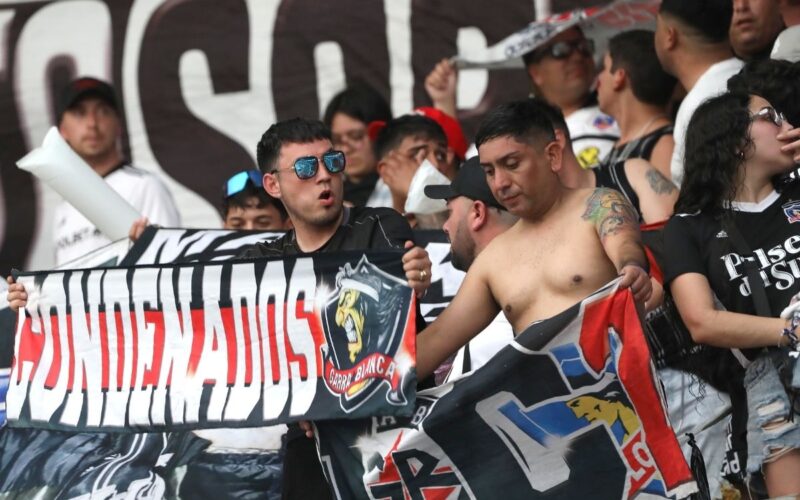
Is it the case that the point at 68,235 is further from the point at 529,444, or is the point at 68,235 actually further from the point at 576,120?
the point at 529,444

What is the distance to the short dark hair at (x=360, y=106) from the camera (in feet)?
27.8

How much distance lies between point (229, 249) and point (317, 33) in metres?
2.75

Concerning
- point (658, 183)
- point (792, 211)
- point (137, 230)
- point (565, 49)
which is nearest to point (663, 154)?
point (658, 183)

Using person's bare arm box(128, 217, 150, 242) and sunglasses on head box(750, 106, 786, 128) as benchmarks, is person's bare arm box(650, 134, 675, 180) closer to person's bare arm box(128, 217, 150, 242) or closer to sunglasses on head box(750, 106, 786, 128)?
sunglasses on head box(750, 106, 786, 128)

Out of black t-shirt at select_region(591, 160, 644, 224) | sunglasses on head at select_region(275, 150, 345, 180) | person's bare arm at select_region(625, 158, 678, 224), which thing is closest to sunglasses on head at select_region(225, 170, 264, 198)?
sunglasses on head at select_region(275, 150, 345, 180)

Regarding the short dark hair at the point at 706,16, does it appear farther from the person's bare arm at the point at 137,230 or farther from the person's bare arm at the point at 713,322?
the person's bare arm at the point at 137,230

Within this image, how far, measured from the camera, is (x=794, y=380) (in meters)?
4.97

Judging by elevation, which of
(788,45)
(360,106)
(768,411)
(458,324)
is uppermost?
(360,106)

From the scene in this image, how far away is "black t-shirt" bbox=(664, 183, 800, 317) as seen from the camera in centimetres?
528

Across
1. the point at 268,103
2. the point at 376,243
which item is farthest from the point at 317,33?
the point at 376,243

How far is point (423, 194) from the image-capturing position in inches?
279

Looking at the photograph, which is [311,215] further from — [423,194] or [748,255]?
[748,255]

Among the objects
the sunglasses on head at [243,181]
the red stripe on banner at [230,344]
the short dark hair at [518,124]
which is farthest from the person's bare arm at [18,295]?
the short dark hair at [518,124]

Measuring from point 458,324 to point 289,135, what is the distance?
112cm
